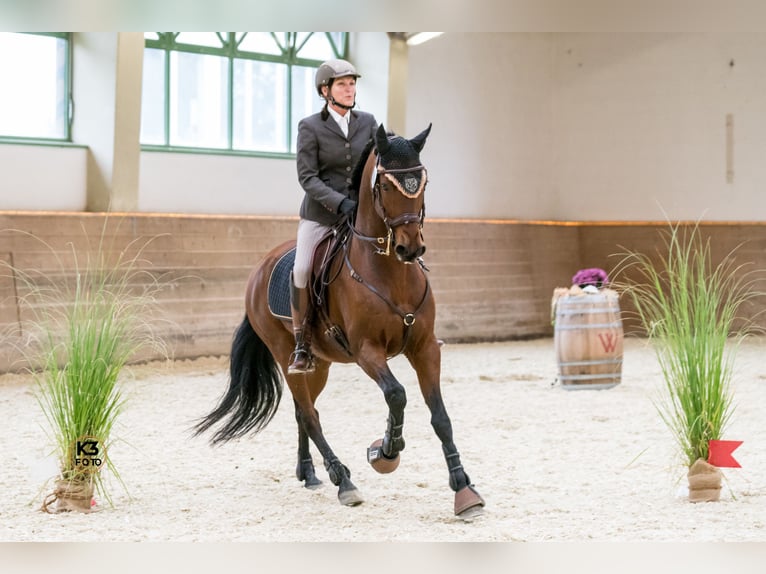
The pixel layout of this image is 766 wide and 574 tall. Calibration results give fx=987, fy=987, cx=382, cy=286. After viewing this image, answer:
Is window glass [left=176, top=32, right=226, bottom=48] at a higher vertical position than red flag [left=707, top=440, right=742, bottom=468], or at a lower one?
higher

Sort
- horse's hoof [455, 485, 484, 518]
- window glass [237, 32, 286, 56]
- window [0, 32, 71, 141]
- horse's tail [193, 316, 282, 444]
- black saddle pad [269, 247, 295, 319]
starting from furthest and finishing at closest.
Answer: window glass [237, 32, 286, 56] < window [0, 32, 71, 141] < horse's tail [193, 316, 282, 444] < black saddle pad [269, 247, 295, 319] < horse's hoof [455, 485, 484, 518]

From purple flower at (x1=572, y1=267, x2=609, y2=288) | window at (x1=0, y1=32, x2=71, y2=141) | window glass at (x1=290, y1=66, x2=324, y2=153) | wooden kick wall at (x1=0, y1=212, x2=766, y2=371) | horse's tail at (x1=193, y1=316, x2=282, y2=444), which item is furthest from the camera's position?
window glass at (x1=290, y1=66, x2=324, y2=153)

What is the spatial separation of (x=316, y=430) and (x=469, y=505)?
1.00 metres

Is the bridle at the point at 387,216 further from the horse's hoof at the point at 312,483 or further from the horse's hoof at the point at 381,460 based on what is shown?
the horse's hoof at the point at 312,483

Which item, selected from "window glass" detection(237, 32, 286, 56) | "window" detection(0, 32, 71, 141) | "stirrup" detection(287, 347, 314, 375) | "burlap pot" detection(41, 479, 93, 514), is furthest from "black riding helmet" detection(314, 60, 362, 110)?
"window glass" detection(237, 32, 286, 56)

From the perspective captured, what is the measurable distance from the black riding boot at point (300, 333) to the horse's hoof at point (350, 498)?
58cm

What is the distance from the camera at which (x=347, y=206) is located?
4328mm

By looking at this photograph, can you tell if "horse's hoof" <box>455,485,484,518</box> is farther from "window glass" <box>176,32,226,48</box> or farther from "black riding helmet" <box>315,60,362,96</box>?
"window glass" <box>176,32,226,48</box>

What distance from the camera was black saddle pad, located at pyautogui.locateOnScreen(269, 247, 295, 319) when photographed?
478 cm

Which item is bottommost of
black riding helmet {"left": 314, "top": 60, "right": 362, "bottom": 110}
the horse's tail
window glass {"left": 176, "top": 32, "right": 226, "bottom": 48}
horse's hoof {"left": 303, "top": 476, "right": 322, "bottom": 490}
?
horse's hoof {"left": 303, "top": 476, "right": 322, "bottom": 490}

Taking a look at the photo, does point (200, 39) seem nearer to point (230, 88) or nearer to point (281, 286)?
point (230, 88)

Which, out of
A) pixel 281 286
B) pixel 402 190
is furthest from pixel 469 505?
pixel 281 286

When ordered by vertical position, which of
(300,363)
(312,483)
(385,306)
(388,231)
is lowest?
(312,483)

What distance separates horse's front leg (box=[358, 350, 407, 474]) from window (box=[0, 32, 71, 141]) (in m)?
7.20
